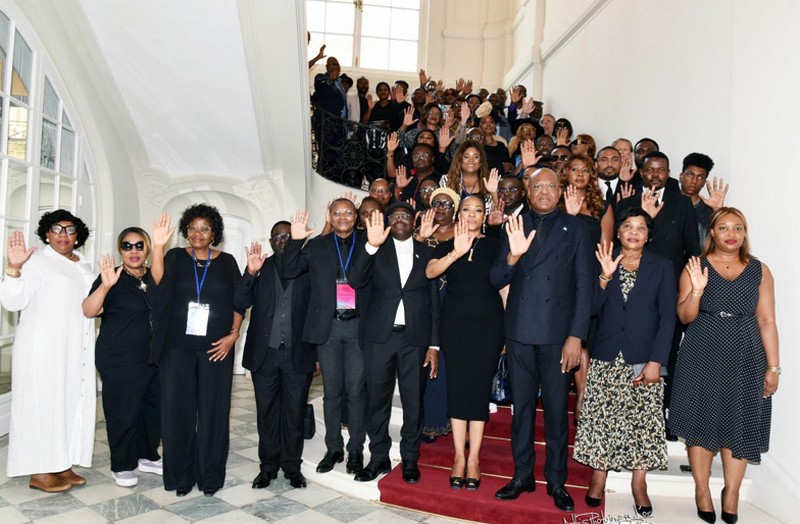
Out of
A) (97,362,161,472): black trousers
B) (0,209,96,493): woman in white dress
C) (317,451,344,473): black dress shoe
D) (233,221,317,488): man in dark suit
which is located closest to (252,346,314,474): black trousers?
(233,221,317,488): man in dark suit

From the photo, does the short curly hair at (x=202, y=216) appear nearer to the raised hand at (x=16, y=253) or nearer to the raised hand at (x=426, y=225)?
the raised hand at (x=16, y=253)

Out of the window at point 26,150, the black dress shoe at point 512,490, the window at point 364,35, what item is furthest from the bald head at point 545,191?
the window at point 364,35

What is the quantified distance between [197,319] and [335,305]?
32.8 inches

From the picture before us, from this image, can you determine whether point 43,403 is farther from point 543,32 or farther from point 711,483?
point 543,32

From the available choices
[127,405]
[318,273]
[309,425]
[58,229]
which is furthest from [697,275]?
[58,229]

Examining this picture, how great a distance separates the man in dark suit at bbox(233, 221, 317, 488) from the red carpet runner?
692 mm

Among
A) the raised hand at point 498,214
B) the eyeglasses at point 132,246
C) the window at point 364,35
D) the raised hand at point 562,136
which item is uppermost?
the window at point 364,35

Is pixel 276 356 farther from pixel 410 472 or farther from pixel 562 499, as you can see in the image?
pixel 562 499

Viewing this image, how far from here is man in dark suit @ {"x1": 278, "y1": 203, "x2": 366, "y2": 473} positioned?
4.02 m

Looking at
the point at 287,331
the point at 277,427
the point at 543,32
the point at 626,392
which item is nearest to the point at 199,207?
the point at 287,331

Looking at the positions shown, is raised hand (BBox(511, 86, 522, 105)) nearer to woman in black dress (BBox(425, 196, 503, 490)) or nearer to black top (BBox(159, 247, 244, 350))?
woman in black dress (BBox(425, 196, 503, 490))

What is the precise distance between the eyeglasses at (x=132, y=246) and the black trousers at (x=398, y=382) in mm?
1538

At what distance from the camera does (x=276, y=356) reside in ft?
13.4

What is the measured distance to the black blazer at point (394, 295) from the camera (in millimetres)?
3885
